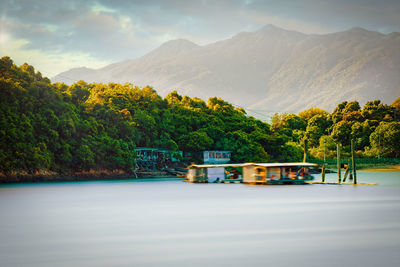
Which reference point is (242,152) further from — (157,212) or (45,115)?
(157,212)

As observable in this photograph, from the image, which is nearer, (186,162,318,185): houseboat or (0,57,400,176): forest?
(186,162,318,185): houseboat

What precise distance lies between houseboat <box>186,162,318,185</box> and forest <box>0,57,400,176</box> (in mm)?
11407

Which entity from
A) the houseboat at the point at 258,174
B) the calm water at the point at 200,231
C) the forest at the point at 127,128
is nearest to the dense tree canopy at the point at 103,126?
the forest at the point at 127,128

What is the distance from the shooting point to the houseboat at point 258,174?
170ft

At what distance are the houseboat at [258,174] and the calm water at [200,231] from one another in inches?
386

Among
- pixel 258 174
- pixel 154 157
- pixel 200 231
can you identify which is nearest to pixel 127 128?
pixel 154 157

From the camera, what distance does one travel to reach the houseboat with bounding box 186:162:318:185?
51906mm

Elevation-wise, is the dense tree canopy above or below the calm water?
above

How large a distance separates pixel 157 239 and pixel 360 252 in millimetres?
8521

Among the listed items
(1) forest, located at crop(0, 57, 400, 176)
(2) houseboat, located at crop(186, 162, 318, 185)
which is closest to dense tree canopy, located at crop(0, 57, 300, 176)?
(1) forest, located at crop(0, 57, 400, 176)

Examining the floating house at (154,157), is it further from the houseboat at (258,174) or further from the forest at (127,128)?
the houseboat at (258,174)

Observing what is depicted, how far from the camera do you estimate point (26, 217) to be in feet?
98.0

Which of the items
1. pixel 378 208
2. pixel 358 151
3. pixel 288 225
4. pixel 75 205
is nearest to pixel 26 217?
pixel 75 205

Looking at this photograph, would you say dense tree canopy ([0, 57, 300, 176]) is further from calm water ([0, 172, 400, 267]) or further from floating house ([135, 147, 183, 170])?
calm water ([0, 172, 400, 267])
